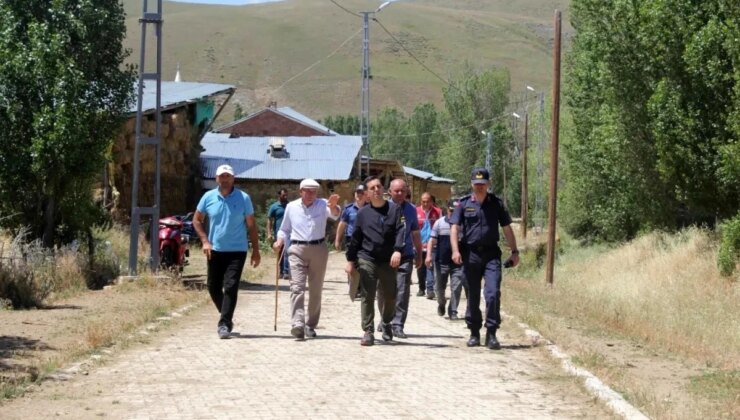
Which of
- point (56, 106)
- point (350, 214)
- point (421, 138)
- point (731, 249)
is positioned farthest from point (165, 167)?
point (421, 138)

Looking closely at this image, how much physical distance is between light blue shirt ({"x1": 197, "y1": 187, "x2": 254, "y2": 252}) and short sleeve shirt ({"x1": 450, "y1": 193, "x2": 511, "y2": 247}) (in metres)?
2.53

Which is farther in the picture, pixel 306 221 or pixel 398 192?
pixel 398 192

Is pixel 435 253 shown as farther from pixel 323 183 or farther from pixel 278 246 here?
pixel 323 183

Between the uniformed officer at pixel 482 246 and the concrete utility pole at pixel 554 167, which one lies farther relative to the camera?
the concrete utility pole at pixel 554 167

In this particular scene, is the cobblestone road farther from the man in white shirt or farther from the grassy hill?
the grassy hill

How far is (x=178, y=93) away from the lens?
1658 inches

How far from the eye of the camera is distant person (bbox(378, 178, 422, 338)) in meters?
14.0

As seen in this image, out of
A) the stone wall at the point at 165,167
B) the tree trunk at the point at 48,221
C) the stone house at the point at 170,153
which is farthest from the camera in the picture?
the stone wall at the point at 165,167

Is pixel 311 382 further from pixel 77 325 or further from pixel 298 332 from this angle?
pixel 77 325

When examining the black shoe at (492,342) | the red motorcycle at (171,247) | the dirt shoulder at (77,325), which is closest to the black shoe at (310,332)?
the dirt shoulder at (77,325)

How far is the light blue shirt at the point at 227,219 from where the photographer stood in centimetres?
1338

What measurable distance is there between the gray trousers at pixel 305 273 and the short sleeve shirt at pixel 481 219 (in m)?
1.69

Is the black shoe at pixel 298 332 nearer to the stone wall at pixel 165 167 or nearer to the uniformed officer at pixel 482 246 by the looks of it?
the uniformed officer at pixel 482 246

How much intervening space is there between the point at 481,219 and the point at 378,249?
4.13ft
